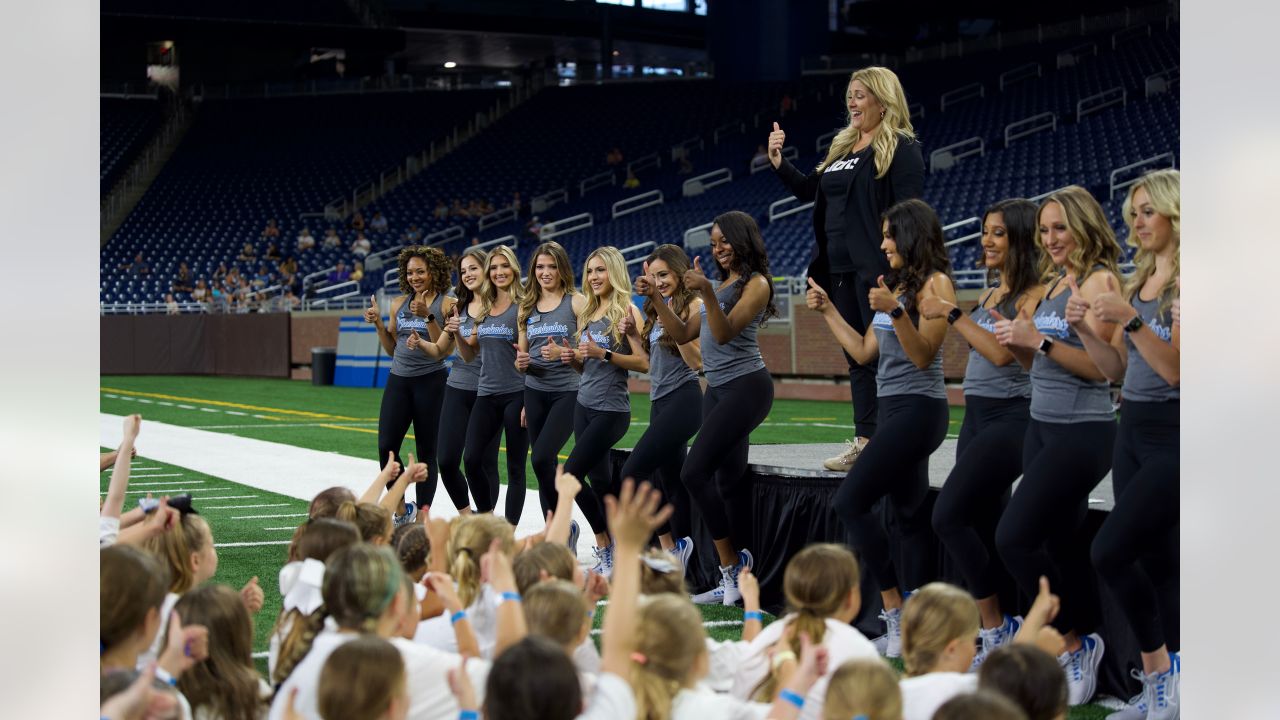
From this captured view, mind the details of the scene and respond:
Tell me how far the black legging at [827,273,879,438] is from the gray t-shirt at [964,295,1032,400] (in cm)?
139

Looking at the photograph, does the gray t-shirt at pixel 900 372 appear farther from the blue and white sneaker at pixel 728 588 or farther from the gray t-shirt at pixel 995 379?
the blue and white sneaker at pixel 728 588

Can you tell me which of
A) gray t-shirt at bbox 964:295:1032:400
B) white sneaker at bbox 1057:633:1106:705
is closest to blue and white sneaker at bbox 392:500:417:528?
gray t-shirt at bbox 964:295:1032:400

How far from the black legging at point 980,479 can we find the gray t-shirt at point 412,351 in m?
4.18

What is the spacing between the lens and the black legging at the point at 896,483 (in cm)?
573

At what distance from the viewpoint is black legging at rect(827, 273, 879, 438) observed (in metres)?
6.87

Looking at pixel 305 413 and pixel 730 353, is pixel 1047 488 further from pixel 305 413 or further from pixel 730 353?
pixel 305 413

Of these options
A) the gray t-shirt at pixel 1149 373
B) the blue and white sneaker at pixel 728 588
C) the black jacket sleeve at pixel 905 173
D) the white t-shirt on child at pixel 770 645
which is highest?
the black jacket sleeve at pixel 905 173

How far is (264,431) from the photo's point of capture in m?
16.9

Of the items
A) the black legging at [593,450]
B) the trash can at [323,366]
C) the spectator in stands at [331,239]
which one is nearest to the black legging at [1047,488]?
the black legging at [593,450]

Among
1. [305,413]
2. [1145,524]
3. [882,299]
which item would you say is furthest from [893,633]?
[305,413]

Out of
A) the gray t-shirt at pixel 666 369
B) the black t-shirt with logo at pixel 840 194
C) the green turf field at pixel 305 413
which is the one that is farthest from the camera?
the green turf field at pixel 305 413

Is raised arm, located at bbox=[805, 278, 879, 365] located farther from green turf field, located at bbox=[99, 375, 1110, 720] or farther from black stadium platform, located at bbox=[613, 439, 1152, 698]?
green turf field, located at bbox=[99, 375, 1110, 720]
